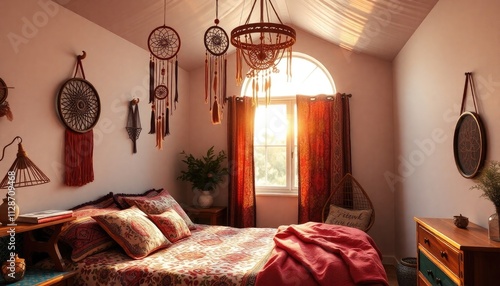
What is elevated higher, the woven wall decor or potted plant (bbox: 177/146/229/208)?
the woven wall decor

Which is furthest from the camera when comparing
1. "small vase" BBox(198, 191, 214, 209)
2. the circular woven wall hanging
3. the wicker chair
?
"small vase" BBox(198, 191, 214, 209)

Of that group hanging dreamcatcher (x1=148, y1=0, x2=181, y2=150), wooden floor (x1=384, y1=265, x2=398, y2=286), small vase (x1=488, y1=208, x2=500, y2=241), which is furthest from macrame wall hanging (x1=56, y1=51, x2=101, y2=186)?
wooden floor (x1=384, y1=265, x2=398, y2=286)

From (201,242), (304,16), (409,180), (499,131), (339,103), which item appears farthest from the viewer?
(339,103)

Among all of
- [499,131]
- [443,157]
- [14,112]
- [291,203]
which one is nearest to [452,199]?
[443,157]

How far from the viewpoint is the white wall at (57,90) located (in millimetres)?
2430

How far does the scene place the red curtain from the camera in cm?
452

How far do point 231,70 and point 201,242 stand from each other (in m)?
2.78

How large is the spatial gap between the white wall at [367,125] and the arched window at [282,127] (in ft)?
0.62

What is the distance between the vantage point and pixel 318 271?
2.19m

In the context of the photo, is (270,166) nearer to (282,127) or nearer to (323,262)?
(282,127)

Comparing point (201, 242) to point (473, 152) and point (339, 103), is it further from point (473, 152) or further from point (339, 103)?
point (339, 103)

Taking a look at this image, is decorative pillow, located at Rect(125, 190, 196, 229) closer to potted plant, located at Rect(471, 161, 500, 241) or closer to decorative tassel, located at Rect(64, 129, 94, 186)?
decorative tassel, located at Rect(64, 129, 94, 186)

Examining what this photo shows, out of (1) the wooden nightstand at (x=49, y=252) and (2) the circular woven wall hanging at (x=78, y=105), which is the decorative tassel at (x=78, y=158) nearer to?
(2) the circular woven wall hanging at (x=78, y=105)

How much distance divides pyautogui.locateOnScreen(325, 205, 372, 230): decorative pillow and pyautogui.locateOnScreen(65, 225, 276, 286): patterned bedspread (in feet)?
4.68
